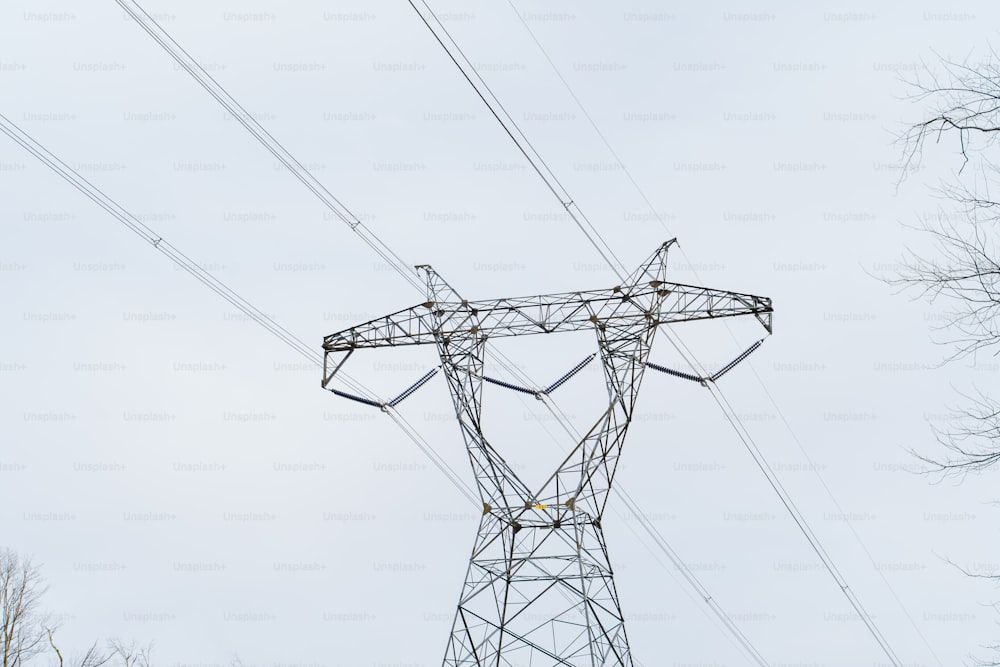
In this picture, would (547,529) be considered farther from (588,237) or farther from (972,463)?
(972,463)

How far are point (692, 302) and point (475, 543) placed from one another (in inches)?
311

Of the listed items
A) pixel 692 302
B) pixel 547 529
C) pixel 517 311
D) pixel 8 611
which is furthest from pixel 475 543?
pixel 8 611

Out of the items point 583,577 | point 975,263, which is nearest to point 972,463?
point 975,263

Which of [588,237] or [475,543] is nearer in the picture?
[475,543]

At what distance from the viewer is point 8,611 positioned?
3300cm

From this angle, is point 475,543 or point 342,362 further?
point 342,362

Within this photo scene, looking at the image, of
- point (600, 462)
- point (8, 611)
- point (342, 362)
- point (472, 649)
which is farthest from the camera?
point (8, 611)

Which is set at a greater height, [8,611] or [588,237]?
[588,237]

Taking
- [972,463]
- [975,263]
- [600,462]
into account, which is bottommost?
[972,463]

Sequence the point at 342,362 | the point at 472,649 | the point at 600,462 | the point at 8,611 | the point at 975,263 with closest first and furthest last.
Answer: the point at 975,263
the point at 472,649
the point at 600,462
the point at 342,362
the point at 8,611

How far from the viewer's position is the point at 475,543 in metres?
23.9

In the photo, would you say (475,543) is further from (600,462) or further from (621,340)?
(621,340)

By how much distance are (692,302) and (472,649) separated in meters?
9.77

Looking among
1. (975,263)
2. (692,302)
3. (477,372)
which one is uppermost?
(692,302)
